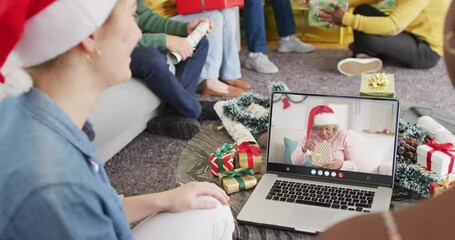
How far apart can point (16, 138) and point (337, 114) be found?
78cm

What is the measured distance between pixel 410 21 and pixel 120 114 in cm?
155

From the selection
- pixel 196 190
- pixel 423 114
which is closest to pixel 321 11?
pixel 423 114

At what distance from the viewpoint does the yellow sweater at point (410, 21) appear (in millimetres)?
2791

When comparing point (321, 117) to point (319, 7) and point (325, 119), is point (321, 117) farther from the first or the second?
point (319, 7)

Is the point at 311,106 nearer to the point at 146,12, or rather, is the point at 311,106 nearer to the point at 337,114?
the point at 337,114

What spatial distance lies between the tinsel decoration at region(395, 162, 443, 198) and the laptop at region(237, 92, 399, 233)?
0.07 ft

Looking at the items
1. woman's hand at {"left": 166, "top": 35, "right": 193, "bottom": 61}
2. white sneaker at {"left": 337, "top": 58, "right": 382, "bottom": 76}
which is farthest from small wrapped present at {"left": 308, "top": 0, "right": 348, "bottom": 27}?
woman's hand at {"left": 166, "top": 35, "right": 193, "bottom": 61}

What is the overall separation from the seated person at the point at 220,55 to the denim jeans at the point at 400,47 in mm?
696

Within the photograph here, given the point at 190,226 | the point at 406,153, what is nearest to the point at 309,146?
the point at 406,153

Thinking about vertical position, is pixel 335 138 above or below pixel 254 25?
above

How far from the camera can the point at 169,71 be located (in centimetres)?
235

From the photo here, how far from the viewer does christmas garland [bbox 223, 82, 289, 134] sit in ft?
5.37

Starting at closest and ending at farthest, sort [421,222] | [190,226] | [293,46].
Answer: [421,222], [190,226], [293,46]

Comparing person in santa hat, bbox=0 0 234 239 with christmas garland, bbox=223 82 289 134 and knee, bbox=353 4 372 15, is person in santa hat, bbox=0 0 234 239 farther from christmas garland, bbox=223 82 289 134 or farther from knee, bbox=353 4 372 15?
knee, bbox=353 4 372 15
